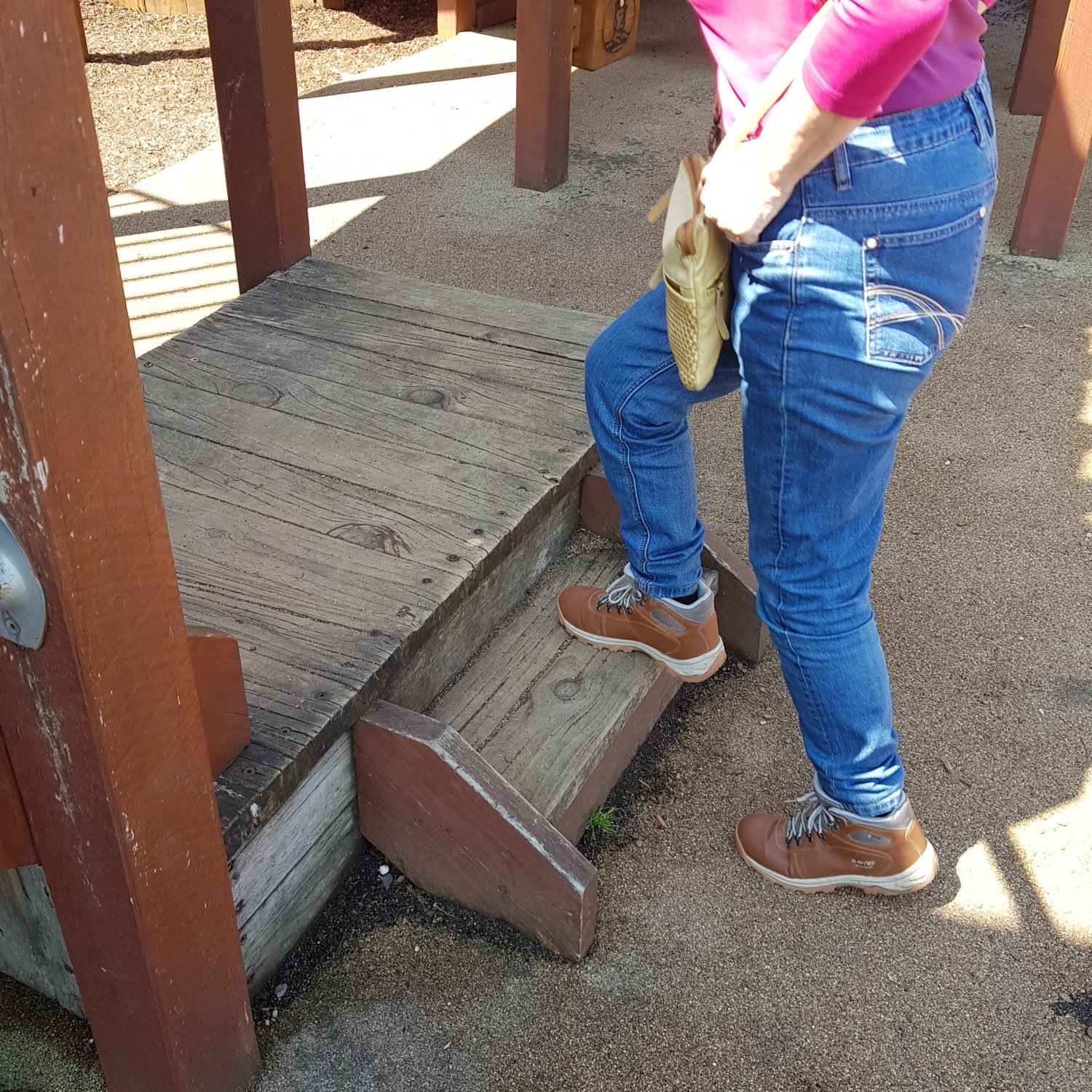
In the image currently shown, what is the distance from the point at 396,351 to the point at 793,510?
139 centimetres

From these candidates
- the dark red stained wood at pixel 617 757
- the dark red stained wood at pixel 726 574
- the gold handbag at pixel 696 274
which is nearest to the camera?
the gold handbag at pixel 696 274

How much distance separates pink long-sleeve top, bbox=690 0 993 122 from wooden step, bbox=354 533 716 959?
1.04m

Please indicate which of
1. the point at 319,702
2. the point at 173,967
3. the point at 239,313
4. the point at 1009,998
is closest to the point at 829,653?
the point at 1009,998

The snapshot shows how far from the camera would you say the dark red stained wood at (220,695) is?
4.65 ft

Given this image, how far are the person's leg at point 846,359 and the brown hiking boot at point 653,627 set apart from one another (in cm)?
40

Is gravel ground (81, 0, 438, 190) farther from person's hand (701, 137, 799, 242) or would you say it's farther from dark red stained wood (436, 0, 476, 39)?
person's hand (701, 137, 799, 242)

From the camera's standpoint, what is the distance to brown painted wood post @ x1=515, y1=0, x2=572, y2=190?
4.53m

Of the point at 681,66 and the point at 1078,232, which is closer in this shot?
the point at 1078,232

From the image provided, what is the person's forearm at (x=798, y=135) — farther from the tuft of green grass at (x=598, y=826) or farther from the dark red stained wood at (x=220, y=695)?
the tuft of green grass at (x=598, y=826)

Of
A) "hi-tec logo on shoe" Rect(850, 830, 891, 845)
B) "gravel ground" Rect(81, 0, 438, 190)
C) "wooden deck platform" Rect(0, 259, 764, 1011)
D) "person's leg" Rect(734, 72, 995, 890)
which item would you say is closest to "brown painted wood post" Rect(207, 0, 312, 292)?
"wooden deck platform" Rect(0, 259, 764, 1011)

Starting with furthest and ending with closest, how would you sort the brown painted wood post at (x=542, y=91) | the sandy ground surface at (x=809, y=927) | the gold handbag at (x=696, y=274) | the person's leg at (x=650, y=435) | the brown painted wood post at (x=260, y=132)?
1. the brown painted wood post at (x=542, y=91)
2. the brown painted wood post at (x=260, y=132)
3. the person's leg at (x=650, y=435)
4. the sandy ground surface at (x=809, y=927)
5. the gold handbag at (x=696, y=274)

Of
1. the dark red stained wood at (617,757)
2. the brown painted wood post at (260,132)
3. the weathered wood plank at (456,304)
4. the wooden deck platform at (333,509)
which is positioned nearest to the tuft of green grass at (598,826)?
the dark red stained wood at (617,757)

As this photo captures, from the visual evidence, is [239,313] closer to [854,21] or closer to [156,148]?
[854,21]

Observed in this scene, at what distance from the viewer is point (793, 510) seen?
5.27 feet
